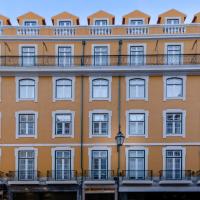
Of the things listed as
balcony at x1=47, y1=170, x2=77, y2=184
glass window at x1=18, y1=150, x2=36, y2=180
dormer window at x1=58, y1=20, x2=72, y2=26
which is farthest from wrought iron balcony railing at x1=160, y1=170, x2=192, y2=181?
dormer window at x1=58, y1=20, x2=72, y2=26

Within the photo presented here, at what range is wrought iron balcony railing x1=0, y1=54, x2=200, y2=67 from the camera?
3055cm

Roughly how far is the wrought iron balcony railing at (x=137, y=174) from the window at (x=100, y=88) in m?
5.33

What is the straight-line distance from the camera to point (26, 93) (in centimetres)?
3073

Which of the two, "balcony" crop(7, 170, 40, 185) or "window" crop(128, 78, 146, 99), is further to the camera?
"window" crop(128, 78, 146, 99)

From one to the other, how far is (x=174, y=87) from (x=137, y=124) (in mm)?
3550

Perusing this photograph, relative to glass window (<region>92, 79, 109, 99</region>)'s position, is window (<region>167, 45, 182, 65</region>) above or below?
above

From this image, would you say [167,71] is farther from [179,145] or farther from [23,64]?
[23,64]

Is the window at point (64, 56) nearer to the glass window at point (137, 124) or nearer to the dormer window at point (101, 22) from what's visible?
the dormer window at point (101, 22)

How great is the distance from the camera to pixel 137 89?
100ft

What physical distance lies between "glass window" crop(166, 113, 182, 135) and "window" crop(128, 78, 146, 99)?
2262 millimetres

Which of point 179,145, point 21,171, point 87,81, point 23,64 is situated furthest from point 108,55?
point 21,171

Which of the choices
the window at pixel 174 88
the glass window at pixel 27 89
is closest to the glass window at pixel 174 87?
the window at pixel 174 88

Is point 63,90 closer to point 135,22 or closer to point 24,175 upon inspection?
point 24,175

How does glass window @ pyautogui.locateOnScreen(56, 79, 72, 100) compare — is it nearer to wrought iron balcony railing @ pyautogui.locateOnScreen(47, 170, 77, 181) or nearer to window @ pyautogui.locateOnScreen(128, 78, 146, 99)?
window @ pyautogui.locateOnScreen(128, 78, 146, 99)
